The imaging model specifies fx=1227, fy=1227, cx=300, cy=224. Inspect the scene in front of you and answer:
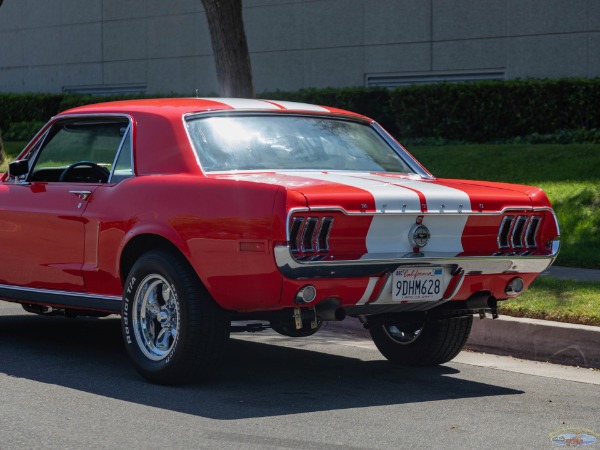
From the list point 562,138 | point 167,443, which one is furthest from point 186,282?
point 562,138

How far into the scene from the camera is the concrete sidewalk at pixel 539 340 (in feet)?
27.7

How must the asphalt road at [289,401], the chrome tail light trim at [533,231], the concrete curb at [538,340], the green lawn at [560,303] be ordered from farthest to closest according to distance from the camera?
the green lawn at [560,303], the concrete curb at [538,340], the chrome tail light trim at [533,231], the asphalt road at [289,401]

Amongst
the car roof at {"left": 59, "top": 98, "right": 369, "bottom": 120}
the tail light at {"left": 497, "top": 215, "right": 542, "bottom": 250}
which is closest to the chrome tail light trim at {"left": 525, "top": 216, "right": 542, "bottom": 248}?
the tail light at {"left": 497, "top": 215, "right": 542, "bottom": 250}

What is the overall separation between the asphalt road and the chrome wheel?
0.80ft

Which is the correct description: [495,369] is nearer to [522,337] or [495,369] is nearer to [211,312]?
[522,337]

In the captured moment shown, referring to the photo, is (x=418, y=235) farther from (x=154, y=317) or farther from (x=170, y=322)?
(x=154, y=317)

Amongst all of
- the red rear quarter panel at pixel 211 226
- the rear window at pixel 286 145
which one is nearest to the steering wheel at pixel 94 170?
the red rear quarter panel at pixel 211 226

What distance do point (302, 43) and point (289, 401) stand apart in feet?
59.4

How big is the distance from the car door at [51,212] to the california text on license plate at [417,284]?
219cm

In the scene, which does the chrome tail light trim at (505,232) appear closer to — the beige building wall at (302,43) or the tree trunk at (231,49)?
the tree trunk at (231,49)

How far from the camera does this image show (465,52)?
71.7ft

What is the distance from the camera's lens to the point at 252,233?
662cm

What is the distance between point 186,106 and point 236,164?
0.70 m

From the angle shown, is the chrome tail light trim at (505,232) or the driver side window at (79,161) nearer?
the chrome tail light trim at (505,232)
